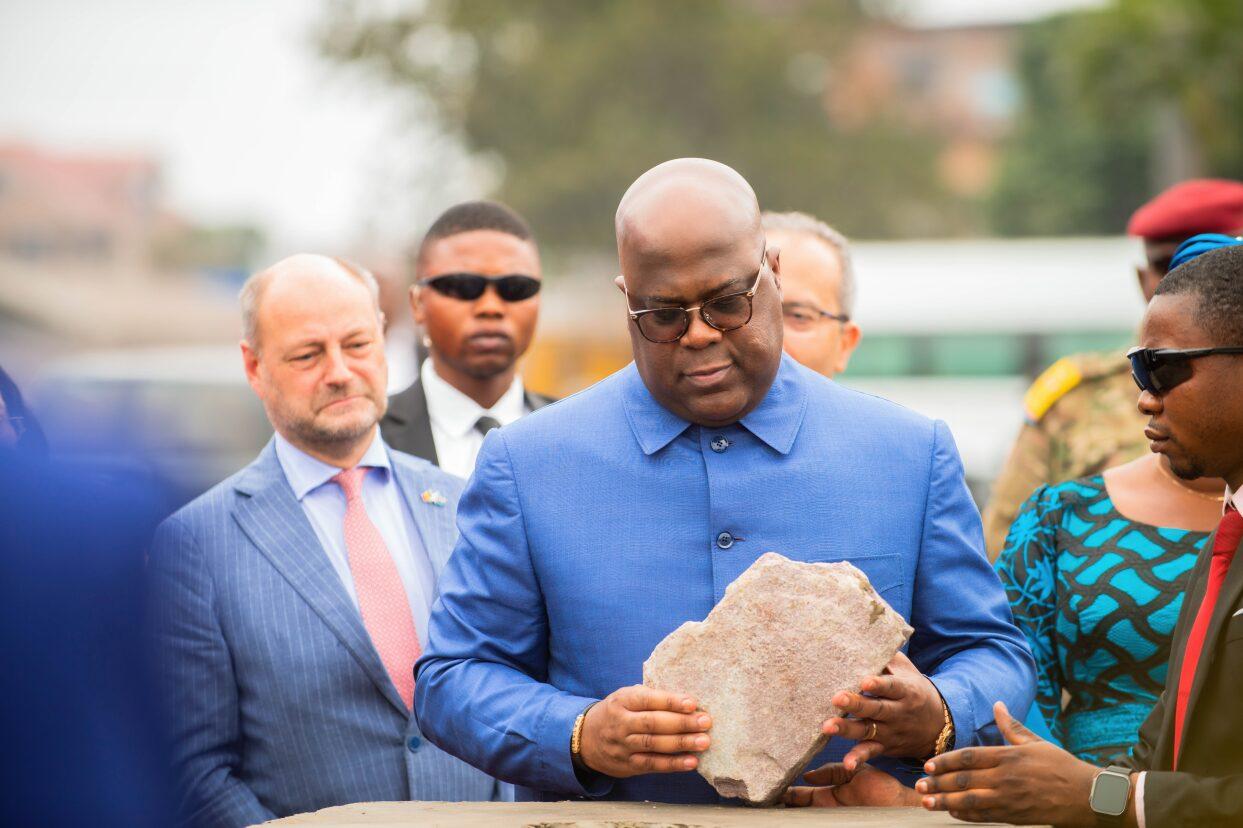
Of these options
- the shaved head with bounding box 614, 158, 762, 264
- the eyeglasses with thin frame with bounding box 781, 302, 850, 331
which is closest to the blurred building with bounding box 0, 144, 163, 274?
the eyeglasses with thin frame with bounding box 781, 302, 850, 331

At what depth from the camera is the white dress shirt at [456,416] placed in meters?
5.49

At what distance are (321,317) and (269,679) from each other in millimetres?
1022

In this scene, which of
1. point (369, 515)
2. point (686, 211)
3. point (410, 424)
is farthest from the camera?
point (410, 424)

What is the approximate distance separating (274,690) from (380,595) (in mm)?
387

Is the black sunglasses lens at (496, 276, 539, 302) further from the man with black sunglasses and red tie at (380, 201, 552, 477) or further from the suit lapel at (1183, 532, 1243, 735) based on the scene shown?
the suit lapel at (1183, 532, 1243, 735)

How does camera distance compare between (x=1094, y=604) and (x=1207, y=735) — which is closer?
(x=1207, y=735)

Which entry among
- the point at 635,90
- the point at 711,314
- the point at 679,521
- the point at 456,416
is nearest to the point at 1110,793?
the point at 679,521

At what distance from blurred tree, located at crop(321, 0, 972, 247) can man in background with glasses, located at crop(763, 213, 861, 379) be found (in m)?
24.8

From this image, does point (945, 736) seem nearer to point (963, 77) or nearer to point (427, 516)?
point (427, 516)

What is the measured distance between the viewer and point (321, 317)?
14.6 ft

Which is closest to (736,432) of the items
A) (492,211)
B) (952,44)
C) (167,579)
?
(167,579)

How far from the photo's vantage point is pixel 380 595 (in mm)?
4191

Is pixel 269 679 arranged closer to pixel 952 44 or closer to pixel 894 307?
pixel 894 307

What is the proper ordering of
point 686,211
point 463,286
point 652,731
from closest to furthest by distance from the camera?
point 652,731 → point 686,211 → point 463,286
